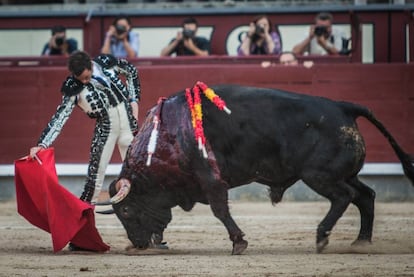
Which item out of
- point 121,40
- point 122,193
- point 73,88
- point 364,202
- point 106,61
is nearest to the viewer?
point 122,193

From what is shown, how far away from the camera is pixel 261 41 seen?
Answer: 460 inches

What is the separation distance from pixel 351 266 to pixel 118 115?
2.02m

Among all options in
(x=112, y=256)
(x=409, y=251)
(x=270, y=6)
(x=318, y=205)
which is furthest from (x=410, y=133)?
(x=112, y=256)

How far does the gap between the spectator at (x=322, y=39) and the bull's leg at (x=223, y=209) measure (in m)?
4.08

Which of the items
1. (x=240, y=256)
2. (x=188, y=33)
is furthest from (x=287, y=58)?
(x=240, y=256)

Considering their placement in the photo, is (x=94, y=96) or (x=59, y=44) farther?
(x=59, y=44)

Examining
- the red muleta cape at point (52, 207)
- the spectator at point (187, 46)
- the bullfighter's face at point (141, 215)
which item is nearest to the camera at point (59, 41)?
the spectator at point (187, 46)

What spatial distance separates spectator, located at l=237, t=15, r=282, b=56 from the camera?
11477 mm

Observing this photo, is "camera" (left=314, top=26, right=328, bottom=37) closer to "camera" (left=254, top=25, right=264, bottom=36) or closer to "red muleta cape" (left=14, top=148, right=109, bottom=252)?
"camera" (left=254, top=25, right=264, bottom=36)

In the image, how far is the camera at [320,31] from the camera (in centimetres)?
1138

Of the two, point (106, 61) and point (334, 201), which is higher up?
point (106, 61)

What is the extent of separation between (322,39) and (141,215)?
14.0ft

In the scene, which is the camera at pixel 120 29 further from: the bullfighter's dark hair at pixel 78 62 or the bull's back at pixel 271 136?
the bull's back at pixel 271 136

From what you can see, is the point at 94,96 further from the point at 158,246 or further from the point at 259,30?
the point at 259,30
